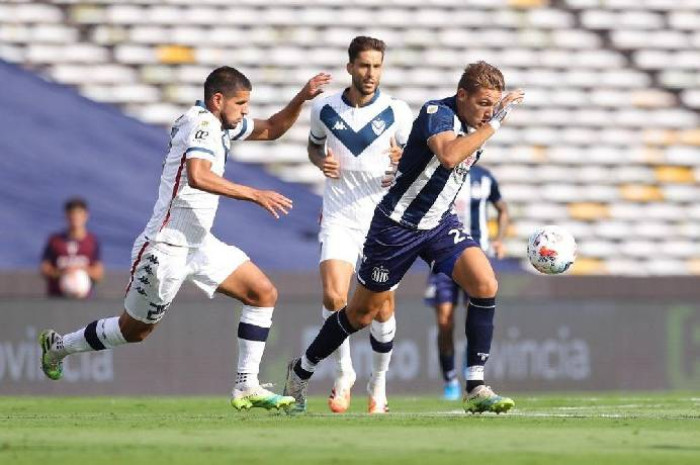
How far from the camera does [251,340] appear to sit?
32.4 ft

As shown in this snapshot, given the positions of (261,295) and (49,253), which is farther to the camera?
(49,253)

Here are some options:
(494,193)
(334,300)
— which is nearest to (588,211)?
(494,193)

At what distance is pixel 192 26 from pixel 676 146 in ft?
21.7

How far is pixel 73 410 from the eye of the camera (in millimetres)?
Result: 11711

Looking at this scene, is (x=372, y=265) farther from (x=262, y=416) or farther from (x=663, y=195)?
(x=663, y=195)

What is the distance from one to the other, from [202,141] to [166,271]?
85 cm

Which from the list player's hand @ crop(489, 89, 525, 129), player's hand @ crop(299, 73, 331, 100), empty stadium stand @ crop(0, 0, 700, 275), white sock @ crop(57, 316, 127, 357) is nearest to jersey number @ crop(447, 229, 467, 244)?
player's hand @ crop(489, 89, 525, 129)

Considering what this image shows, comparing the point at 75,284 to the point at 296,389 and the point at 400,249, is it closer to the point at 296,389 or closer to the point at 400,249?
the point at 296,389

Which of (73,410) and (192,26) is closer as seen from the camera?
(73,410)

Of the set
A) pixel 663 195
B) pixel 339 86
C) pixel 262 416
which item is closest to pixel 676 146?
pixel 663 195

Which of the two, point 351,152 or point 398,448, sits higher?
point 351,152

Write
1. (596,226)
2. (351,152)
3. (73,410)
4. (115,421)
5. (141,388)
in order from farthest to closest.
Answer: (596,226) → (141,388) → (73,410) → (351,152) → (115,421)

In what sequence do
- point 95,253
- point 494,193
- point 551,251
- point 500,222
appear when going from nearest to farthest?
point 551,251, point 494,193, point 500,222, point 95,253

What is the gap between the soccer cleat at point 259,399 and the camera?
9.53 m
